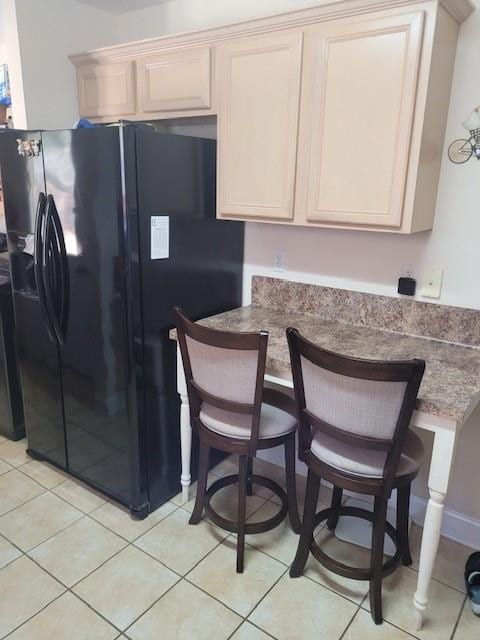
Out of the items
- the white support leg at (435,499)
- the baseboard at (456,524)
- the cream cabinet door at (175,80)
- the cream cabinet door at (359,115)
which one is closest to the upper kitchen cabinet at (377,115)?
the cream cabinet door at (359,115)

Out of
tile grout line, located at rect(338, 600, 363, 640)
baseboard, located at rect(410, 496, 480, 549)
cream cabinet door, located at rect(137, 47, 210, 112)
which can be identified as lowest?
tile grout line, located at rect(338, 600, 363, 640)

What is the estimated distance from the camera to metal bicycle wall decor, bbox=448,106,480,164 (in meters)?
1.79

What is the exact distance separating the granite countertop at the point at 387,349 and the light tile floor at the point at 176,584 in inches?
32.9

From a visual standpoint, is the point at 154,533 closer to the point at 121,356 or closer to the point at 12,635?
the point at 12,635

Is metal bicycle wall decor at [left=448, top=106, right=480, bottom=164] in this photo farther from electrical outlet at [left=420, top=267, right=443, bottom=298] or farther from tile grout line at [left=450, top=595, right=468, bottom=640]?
tile grout line at [left=450, top=595, right=468, bottom=640]

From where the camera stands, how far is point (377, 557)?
5.49 feet

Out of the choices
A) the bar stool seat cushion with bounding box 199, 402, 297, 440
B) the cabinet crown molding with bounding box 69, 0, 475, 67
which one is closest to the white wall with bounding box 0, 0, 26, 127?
the cabinet crown molding with bounding box 69, 0, 475, 67

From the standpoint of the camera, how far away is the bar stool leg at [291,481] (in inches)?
79.7

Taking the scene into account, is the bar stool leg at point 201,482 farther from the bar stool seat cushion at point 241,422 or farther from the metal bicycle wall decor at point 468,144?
the metal bicycle wall decor at point 468,144

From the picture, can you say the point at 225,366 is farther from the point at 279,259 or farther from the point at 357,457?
the point at 279,259

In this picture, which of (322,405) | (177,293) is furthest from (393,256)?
(177,293)

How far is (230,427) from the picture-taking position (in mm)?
1906

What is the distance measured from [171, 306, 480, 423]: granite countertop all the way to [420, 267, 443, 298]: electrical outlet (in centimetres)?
20

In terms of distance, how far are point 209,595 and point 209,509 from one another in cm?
36
